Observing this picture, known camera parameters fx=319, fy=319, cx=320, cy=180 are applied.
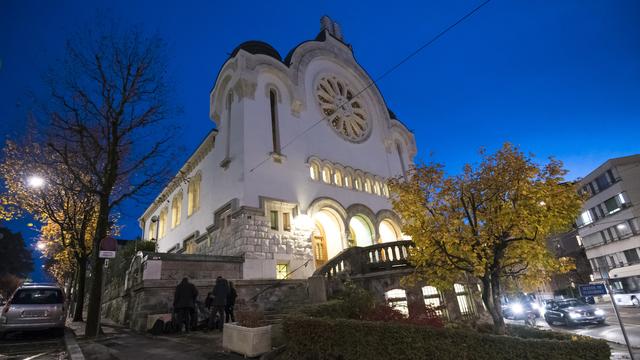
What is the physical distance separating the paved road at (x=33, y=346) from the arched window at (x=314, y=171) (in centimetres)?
1536

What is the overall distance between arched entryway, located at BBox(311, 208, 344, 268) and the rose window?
7.75 metres

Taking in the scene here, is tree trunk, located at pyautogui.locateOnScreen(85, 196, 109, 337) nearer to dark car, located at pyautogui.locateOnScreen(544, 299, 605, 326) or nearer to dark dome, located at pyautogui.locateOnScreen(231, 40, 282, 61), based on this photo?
dark dome, located at pyautogui.locateOnScreen(231, 40, 282, 61)

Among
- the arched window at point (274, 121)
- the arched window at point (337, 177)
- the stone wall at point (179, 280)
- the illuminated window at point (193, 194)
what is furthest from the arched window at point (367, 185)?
the illuminated window at point (193, 194)

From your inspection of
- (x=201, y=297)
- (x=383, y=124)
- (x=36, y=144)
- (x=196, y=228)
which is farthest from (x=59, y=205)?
(x=383, y=124)

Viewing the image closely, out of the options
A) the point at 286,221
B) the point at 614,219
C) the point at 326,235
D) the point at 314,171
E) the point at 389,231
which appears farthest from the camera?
the point at 614,219

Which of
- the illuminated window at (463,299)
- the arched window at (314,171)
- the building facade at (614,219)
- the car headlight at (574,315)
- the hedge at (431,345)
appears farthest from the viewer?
the building facade at (614,219)

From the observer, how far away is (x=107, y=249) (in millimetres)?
10688

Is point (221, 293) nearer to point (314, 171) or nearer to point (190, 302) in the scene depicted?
point (190, 302)

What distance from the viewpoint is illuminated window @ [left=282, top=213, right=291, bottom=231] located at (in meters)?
18.9

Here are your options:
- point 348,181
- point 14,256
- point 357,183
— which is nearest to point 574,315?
point 357,183

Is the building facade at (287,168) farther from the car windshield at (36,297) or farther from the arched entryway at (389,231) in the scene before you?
the car windshield at (36,297)

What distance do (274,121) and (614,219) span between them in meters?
37.2

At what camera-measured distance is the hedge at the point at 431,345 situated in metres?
5.60

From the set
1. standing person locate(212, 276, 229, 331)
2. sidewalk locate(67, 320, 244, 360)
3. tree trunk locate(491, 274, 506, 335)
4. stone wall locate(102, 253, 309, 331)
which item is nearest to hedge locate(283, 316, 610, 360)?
tree trunk locate(491, 274, 506, 335)
